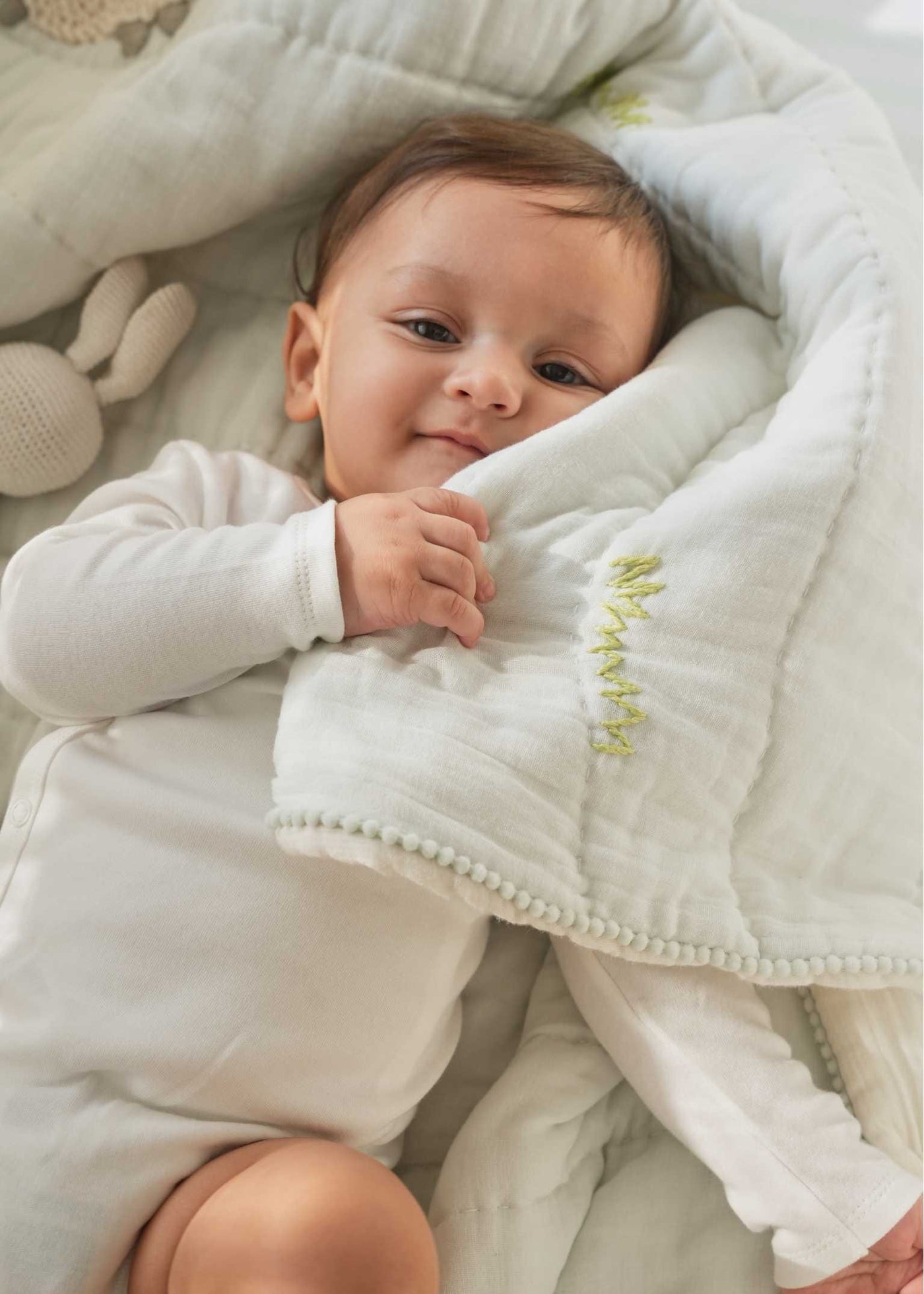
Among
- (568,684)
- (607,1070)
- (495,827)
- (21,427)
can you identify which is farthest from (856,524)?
(21,427)

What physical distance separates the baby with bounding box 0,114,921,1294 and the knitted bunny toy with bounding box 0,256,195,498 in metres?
0.19

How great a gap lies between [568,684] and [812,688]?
239mm

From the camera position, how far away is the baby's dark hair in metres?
1.27

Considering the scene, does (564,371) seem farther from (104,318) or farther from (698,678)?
(104,318)

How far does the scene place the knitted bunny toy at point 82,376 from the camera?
129cm

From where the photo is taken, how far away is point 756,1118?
3.30ft

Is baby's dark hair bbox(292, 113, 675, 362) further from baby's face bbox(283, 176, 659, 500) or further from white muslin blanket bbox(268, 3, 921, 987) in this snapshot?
white muslin blanket bbox(268, 3, 921, 987)

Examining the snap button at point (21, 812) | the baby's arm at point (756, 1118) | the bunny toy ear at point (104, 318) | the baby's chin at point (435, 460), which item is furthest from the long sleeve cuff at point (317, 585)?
the bunny toy ear at point (104, 318)

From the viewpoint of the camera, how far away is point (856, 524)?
110 cm

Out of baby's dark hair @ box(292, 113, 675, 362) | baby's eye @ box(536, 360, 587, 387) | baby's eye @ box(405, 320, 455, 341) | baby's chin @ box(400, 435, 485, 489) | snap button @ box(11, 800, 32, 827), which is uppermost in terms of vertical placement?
baby's dark hair @ box(292, 113, 675, 362)

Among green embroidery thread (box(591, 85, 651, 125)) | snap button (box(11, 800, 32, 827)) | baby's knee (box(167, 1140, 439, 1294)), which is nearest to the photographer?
baby's knee (box(167, 1140, 439, 1294))

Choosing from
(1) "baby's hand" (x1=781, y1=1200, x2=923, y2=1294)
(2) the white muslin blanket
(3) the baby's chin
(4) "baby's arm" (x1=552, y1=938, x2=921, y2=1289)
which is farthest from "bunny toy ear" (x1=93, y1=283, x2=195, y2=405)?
(1) "baby's hand" (x1=781, y1=1200, x2=923, y2=1294)

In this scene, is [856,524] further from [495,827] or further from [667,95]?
[667,95]

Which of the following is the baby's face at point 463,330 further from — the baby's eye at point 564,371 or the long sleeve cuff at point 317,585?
the long sleeve cuff at point 317,585
